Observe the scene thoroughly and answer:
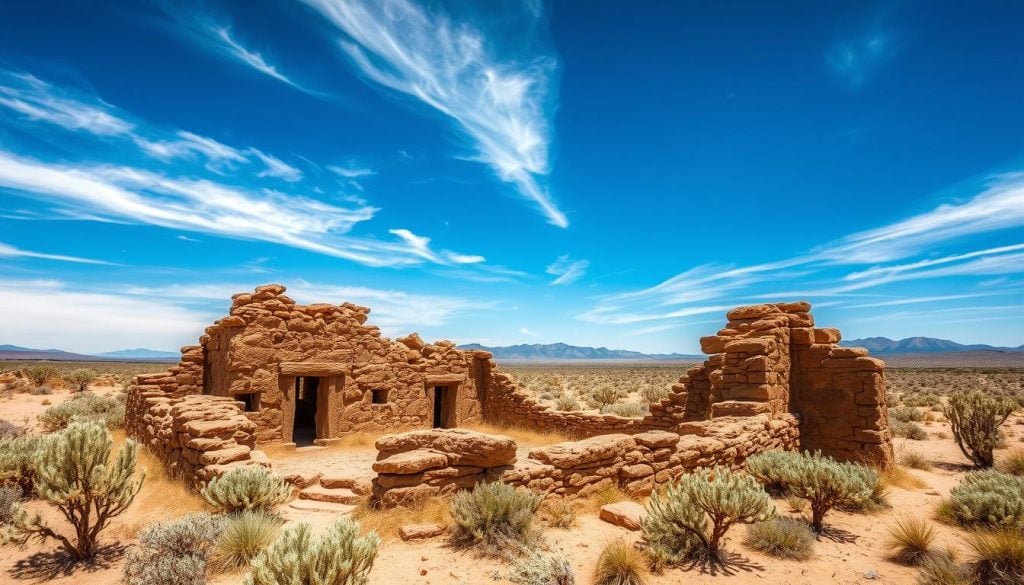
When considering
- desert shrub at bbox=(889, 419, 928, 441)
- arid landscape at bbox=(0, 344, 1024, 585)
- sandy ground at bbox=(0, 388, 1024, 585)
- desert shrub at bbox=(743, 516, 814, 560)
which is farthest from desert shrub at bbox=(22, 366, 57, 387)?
→ desert shrub at bbox=(889, 419, 928, 441)

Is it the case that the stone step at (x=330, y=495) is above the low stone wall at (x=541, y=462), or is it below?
below

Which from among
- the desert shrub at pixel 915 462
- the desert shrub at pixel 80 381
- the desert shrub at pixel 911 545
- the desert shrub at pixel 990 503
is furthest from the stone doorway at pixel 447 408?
the desert shrub at pixel 80 381

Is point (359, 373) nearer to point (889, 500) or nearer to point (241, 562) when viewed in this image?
point (241, 562)

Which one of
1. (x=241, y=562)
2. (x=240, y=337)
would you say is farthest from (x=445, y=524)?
(x=240, y=337)

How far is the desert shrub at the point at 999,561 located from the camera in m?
4.74

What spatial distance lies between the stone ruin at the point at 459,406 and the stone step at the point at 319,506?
0.65 m

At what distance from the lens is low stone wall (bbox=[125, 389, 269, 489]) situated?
7.34m

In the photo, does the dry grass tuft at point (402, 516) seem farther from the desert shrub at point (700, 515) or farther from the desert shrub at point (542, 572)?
the desert shrub at point (700, 515)

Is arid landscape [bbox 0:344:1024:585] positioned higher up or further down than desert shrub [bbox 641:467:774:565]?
further down

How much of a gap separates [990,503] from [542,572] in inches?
225

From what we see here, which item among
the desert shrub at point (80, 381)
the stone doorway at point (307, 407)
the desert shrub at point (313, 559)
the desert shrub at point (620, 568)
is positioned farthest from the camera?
the desert shrub at point (80, 381)

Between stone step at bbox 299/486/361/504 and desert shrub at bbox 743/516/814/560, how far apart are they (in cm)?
485

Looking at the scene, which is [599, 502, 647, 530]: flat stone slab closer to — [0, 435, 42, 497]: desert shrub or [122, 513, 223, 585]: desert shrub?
[122, 513, 223, 585]: desert shrub

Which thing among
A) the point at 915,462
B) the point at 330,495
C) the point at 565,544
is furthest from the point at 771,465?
the point at 330,495
